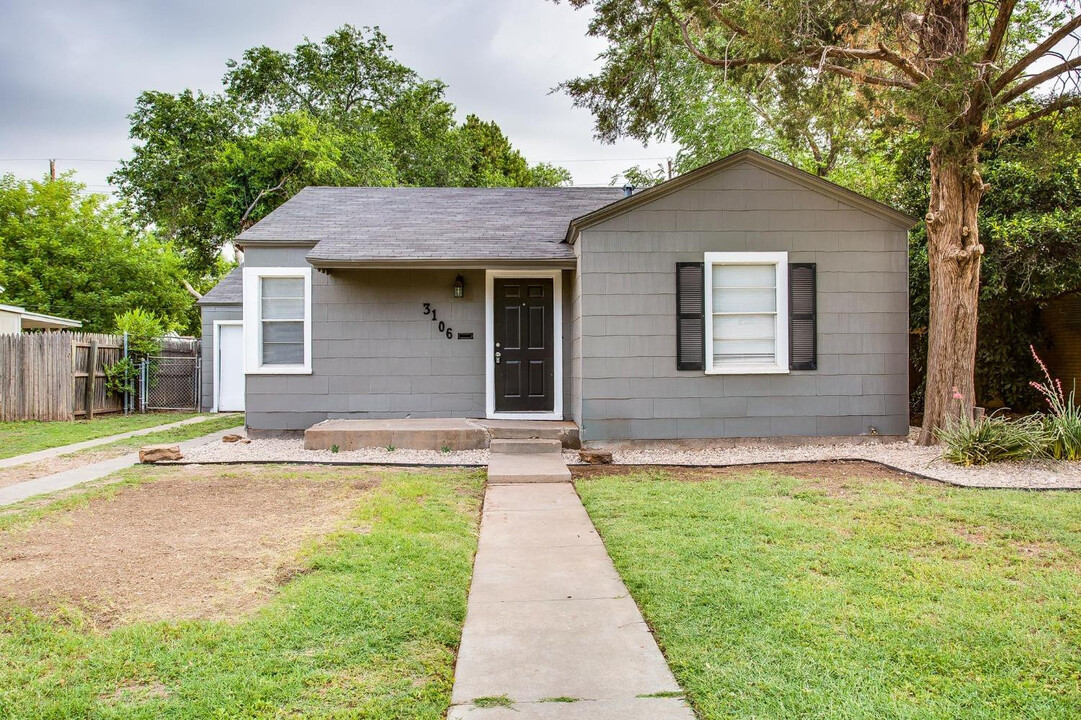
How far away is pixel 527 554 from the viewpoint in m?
4.04

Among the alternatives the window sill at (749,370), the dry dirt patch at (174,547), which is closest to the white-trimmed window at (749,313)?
the window sill at (749,370)

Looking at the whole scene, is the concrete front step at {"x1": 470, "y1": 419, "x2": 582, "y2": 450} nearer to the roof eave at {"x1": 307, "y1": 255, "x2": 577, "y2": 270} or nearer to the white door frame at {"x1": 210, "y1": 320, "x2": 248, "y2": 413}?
the roof eave at {"x1": 307, "y1": 255, "x2": 577, "y2": 270}

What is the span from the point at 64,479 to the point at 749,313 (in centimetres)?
798

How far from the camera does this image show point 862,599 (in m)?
3.13

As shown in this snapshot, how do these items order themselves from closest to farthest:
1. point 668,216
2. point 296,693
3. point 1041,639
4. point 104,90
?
point 296,693 < point 1041,639 < point 668,216 < point 104,90

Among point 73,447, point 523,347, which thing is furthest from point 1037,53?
point 73,447

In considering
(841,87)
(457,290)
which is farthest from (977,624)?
(841,87)

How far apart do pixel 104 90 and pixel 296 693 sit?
76.9 ft

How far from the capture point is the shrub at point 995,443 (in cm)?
659

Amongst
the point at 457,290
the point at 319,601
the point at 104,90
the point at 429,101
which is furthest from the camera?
the point at 429,101

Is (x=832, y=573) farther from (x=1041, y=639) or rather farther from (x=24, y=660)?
(x=24, y=660)

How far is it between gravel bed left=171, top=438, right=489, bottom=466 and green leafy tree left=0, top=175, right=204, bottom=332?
16.9 meters

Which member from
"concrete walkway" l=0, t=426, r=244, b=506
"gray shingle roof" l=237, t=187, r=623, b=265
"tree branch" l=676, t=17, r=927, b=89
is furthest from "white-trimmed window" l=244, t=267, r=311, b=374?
"tree branch" l=676, t=17, r=927, b=89

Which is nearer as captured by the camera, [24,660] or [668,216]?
[24,660]
